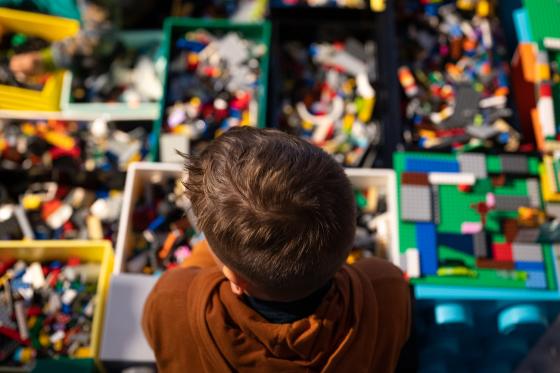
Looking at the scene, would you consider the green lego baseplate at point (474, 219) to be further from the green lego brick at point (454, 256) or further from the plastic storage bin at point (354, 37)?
the plastic storage bin at point (354, 37)

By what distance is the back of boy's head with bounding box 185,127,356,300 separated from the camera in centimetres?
57

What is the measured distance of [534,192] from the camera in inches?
52.8

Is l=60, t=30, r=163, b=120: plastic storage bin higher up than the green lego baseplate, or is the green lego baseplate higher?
l=60, t=30, r=163, b=120: plastic storage bin

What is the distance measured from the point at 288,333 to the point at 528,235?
2.83 ft

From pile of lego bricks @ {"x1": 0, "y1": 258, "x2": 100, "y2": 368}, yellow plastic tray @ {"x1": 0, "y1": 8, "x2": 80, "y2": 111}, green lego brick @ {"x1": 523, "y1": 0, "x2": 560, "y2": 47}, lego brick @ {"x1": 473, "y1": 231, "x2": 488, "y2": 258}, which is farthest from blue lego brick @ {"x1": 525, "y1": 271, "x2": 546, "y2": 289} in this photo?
yellow plastic tray @ {"x1": 0, "y1": 8, "x2": 80, "y2": 111}

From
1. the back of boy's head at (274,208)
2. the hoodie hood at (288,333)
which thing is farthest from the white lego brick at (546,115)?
the back of boy's head at (274,208)

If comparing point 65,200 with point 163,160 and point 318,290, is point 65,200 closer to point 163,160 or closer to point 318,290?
point 163,160

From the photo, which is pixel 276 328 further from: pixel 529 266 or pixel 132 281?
pixel 529 266

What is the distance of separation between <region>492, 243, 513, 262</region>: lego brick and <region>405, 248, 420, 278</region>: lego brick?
0.21 m

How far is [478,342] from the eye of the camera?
1.37m

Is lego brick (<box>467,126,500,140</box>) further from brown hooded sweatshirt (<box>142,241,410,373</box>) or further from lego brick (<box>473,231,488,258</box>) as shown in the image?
brown hooded sweatshirt (<box>142,241,410,373</box>)

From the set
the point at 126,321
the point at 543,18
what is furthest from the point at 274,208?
the point at 543,18

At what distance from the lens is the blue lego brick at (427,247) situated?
1248 mm

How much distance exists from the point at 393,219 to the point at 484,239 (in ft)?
0.79
